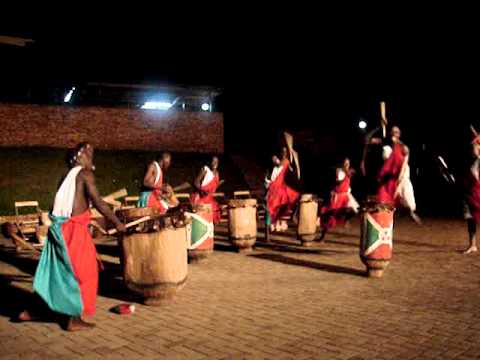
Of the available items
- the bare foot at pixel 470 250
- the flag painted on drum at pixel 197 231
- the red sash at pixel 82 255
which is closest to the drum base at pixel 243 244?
the flag painted on drum at pixel 197 231

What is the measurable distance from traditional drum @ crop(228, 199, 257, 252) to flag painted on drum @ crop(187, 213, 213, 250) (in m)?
1.14

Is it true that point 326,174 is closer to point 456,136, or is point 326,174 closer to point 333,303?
point 456,136

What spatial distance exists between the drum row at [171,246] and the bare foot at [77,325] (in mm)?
880

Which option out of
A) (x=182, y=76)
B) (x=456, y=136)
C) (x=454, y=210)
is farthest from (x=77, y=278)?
(x=456, y=136)

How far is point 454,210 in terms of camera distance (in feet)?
62.8

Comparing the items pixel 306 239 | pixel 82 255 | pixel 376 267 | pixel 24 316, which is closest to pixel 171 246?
pixel 82 255

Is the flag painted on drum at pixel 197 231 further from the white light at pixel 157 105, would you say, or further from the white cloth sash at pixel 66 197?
the white light at pixel 157 105

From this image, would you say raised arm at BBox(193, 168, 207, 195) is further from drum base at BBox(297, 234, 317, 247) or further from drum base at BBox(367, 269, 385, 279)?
drum base at BBox(367, 269, 385, 279)

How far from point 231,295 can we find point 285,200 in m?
4.96

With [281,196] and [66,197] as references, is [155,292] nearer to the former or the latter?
[66,197]

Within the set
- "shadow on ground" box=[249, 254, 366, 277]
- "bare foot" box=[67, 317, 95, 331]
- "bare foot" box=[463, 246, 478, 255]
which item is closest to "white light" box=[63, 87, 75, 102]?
"shadow on ground" box=[249, 254, 366, 277]

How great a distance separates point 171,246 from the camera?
5879 millimetres

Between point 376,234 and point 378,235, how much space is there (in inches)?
1.3

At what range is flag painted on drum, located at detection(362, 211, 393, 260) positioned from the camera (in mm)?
7336
